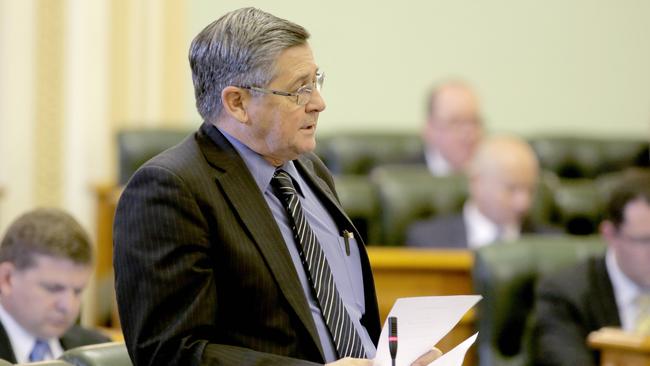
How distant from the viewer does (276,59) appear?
2389 millimetres

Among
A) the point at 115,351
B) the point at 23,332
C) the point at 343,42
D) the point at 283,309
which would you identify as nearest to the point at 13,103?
the point at 343,42

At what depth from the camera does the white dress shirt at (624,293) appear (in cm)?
447

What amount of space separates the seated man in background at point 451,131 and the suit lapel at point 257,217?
4597 mm

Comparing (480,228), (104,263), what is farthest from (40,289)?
(480,228)

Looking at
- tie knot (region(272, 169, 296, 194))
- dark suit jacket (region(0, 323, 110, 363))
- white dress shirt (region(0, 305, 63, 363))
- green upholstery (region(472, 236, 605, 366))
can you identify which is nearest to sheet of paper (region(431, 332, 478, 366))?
tie knot (region(272, 169, 296, 194))

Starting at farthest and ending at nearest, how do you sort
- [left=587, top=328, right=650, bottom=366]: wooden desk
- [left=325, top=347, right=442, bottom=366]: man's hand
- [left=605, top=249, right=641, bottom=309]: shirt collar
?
[left=605, top=249, right=641, bottom=309]: shirt collar
[left=587, top=328, right=650, bottom=366]: wooden desk
[left=325, top=347, right=442, bottom=366]: man's hand

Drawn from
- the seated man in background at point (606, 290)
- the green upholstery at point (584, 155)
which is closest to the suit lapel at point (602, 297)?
the seated man in background at point (606, 290)

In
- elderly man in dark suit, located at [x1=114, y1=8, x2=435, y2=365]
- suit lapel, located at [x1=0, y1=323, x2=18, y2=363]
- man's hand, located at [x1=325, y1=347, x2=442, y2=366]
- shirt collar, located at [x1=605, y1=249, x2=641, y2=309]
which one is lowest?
shirt collar, located at [x1=605, y1=249, x2=641, y2=309]

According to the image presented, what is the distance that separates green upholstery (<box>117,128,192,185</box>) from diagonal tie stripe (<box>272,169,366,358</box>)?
383 cm

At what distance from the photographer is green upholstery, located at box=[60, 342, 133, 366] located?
2.62m

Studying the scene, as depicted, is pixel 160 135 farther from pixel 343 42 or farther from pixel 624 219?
pixel 624 219

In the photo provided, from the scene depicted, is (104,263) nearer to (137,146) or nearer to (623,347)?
(137,146)

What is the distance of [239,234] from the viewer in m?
2.33

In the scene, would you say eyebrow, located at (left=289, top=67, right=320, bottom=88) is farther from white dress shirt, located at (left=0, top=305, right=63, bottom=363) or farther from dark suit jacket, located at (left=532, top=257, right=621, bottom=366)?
dark suit jacket, located at (left=532, top=257, right=621, bottom=366)
